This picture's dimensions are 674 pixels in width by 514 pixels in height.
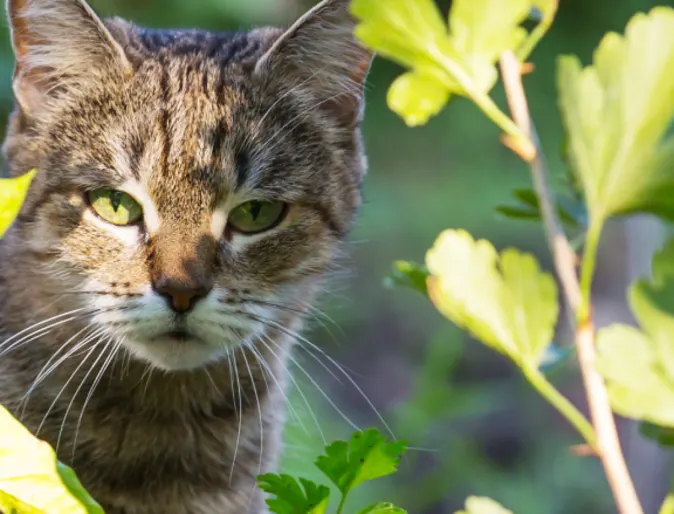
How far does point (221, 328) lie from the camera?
3.01ft

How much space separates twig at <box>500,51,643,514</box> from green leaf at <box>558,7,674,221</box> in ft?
0.05

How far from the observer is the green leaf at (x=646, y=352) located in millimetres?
326

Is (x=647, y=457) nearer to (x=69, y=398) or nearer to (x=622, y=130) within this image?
(x=69, y=398)

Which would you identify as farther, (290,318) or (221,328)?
(290,318)

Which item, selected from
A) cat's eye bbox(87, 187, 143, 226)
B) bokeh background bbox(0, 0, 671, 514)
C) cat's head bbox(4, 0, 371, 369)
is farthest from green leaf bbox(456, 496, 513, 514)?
bokeh background bbox(0, 0, 671, 514)

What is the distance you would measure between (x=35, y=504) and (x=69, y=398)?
0.63 metres

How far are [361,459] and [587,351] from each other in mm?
126

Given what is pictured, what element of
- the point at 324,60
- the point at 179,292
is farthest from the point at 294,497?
the point at 324,60

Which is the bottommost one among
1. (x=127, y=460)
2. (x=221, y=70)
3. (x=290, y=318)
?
(x=127, y=460)

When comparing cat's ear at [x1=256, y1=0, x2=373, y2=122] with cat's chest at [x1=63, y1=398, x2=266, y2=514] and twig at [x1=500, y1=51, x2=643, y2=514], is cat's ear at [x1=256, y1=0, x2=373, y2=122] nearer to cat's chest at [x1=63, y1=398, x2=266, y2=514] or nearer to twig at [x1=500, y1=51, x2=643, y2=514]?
cat's chest at [x1=63, y1=398, x2=266, y2=514]

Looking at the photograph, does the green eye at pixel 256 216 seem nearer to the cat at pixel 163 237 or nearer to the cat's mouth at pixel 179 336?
the cat at pixel 163 237

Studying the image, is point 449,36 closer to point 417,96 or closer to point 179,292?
point 417,96

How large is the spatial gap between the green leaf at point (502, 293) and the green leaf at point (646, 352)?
36mm

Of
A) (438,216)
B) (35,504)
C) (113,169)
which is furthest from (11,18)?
(438,216)
